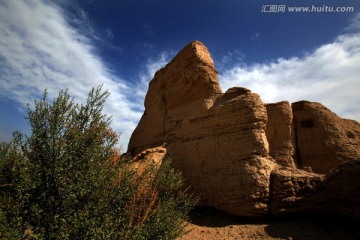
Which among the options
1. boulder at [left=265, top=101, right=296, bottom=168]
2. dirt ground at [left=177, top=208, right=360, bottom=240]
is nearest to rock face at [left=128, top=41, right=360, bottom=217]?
boulder at [left=265, top=101, right=296, bottom=168]

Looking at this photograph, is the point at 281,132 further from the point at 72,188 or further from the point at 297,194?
the point at 72,188

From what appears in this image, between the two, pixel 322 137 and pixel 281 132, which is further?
pixel 281 132

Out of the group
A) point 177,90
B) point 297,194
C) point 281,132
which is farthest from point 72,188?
point 281,132

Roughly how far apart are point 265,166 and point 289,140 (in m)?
10.1

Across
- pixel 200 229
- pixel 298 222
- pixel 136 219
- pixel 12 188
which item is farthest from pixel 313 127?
pixel 12 188

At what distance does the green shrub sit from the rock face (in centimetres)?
455

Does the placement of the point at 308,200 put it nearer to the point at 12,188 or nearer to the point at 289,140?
the point at 289,140

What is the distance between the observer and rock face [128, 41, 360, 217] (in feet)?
42.9

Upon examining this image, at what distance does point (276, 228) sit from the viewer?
12.3 meters

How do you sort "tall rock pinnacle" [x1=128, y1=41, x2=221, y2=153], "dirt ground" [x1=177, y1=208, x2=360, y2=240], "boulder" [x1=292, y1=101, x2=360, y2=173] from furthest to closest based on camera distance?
"boulder" [x1=292, y1=101, x2=360, y2=173], "tall rock pinnacle" [x1=128, y1=41, x2=221, y2=153], "dirt ground" [x1=177, y1=208, x2=360, y2=240]

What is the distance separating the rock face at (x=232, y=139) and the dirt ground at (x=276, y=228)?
1.78 feet

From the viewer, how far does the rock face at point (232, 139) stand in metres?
13.1

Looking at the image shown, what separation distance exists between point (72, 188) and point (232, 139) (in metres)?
8.75

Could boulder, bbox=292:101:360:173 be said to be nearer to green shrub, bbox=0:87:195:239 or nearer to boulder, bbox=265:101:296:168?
boulder, bbox=265:101:296:168
